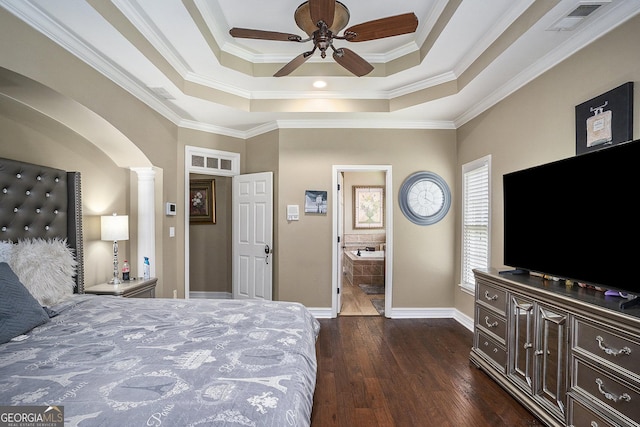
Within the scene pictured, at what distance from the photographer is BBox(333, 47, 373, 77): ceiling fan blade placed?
2.34 metres

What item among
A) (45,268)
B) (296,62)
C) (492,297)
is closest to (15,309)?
(45,268)

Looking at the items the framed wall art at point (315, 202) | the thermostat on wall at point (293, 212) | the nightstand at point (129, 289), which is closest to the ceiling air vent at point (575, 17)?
the framed wall art at point (315, 202)

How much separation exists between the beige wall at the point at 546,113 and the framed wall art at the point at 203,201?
13.1ft

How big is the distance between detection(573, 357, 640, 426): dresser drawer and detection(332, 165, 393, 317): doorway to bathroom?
2.53m

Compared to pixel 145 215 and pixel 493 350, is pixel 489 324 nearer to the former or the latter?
pixel 493 350

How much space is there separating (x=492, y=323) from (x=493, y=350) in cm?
22

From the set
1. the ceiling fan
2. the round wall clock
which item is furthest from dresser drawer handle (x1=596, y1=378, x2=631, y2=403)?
the round wall clock

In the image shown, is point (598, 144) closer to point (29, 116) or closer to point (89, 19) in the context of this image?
point (89, 19)

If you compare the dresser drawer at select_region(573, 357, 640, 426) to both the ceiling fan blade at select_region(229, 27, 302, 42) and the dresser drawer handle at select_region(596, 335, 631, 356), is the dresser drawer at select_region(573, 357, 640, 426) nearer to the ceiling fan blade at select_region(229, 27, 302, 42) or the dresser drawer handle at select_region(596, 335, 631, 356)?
the dresser drawer handle at select_region(596, 335, 631, 356)

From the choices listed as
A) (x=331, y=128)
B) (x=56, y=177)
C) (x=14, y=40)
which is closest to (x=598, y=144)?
(x=331, y=128)

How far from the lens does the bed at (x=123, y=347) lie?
1013mm

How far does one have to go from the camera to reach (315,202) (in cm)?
414

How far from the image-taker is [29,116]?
237 cm

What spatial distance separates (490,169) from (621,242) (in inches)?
71.4
